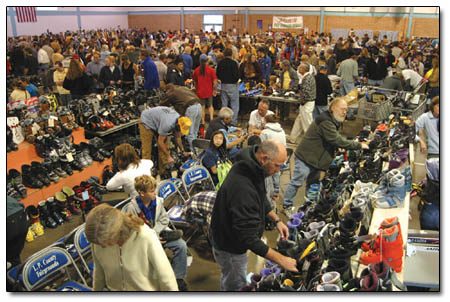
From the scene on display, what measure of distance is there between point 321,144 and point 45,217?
365cm

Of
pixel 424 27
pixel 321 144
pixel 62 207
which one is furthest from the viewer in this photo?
pixel 424 27

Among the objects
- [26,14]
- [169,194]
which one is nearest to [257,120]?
[169,194]

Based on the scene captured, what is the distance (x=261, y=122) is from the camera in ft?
21.1

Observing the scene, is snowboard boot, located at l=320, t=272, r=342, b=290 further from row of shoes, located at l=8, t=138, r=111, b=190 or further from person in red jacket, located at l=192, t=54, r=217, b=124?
person in red jacket, located at l=192, t=54, r=217, b=124

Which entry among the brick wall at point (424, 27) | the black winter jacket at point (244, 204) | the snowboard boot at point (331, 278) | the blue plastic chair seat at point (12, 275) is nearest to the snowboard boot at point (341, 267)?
the snowboard boot at point (331, 278)

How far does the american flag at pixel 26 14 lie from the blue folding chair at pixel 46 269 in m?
23.6

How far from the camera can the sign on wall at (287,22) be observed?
79.4ft

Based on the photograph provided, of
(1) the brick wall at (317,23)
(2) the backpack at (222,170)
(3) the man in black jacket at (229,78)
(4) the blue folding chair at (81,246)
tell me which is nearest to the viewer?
(4) the blue folding chair at (81,246)

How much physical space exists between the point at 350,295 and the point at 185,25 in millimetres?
30085

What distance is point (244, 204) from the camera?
8.96ft

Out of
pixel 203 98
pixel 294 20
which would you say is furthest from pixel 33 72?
pixel 294 20

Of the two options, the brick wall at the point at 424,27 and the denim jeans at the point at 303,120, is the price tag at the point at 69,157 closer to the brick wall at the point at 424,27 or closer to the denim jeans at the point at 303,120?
the denim jeans at the point at 303,120

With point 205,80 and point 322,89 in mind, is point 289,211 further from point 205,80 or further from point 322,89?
point 205,80

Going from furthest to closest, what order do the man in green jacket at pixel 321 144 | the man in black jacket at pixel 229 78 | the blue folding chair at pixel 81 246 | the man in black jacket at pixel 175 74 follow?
the man in black jacket at pixel 175 74 → the man in black jacket at pixel 229 78 → the man in green jacket at pixel 321 144 → the blue folding chair at pixel 81 246
